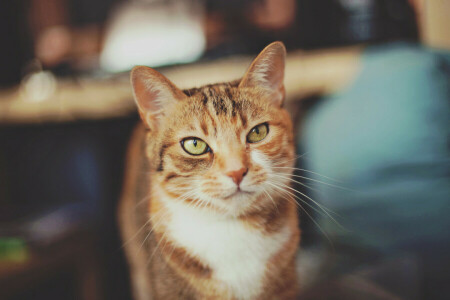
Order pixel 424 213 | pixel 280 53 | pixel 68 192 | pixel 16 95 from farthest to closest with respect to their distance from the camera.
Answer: pixel 16 95 → pixel 68 192 → pixel 424 213 → pixel 280 53

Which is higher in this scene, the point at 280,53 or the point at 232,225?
the point at 280,53

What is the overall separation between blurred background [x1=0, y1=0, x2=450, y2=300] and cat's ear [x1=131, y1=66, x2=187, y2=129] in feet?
0.21

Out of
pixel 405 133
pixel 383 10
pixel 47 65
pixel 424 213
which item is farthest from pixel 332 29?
pixel 47 65

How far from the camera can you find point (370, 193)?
0.62 meters

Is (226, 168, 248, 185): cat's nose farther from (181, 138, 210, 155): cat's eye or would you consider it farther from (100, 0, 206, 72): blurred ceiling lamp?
(100, 0, 206, 72): blurred ceiling lamp

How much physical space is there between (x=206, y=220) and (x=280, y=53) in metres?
0.21

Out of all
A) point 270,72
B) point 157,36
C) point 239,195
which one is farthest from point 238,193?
point 157,36

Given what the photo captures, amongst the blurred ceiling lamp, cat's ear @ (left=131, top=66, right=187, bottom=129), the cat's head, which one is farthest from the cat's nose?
the blurred ceiling lamp

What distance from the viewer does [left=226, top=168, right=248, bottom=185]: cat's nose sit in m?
0.37

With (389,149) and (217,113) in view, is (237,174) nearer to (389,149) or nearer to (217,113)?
(217,113)

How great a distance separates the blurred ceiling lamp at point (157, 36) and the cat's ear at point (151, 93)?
0.16 metres

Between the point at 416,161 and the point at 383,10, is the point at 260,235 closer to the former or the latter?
the point at 416,161

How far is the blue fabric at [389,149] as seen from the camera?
55 cm

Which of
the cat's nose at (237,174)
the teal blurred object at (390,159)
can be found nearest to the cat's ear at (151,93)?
the cat's nose at (237,174)
